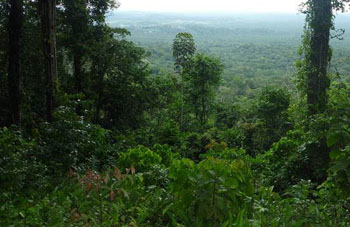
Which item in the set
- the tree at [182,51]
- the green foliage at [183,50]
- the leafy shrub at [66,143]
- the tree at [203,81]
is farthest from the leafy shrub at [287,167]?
the green foliage at [183,50]

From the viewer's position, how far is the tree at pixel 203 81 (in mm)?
25688

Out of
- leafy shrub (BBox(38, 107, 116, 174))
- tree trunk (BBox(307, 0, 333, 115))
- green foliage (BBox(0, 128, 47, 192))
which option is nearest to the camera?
green foliage (BBox(0, 128, 47, 192))

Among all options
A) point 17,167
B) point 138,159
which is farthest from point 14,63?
point 17,167

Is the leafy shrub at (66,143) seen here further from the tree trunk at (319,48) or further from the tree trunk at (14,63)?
the tree trunk at (14,63)

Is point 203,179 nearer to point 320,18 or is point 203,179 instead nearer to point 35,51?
point 320,18

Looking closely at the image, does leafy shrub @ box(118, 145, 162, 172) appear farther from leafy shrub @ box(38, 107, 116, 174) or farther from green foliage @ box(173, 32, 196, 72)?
green foliage @ box(173, 32, 196, 72)

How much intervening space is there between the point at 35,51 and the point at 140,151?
26.3ft

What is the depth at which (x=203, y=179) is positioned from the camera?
9.53 feet

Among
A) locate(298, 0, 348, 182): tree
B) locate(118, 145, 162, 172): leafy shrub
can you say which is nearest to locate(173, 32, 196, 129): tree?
locate(298, 0, 348, 182): tree

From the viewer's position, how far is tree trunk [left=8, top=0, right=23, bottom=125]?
436 inches

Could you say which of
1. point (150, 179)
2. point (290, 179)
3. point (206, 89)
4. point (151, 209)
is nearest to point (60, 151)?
point (150, 179)

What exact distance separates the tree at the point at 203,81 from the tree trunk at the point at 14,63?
1510cm

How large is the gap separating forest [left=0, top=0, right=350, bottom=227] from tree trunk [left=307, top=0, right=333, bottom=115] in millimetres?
22

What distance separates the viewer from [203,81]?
26.3m
